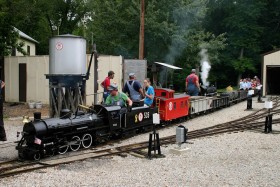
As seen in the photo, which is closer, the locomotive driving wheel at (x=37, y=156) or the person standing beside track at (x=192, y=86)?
the locomotive driving wheel at (x=37, y=156)

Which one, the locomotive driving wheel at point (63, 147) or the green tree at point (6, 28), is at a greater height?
the green tree at point (6, 28)

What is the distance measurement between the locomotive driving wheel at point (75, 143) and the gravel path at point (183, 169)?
1027mm

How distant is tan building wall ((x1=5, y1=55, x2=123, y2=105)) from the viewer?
2184cm

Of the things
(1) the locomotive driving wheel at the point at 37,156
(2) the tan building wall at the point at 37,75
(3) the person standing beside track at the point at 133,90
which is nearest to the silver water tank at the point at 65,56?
(3) the person standing beside track at the point at 133,90

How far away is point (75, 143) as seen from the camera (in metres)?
10.7

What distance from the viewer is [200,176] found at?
28.3 ft

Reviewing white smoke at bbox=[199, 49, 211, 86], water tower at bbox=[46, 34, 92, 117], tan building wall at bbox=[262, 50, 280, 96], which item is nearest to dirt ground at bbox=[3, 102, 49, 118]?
water tower at bbox=[46, 34, 92, 117]

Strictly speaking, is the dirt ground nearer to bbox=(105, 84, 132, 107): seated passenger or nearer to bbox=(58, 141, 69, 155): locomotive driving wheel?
bbox=(105, 84, 132, 107): seated passenger

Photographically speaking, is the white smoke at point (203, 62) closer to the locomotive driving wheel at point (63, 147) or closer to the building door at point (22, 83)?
the building door at point (22, 83)

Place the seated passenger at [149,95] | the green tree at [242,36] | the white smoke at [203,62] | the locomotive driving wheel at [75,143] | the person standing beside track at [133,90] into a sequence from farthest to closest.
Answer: the green tree at [242,36]
the white smoke at [203,62]
the seated passenger at [149,95]
the person standing beside track at [133,90]
the locomotive driving wheel at [75,143]

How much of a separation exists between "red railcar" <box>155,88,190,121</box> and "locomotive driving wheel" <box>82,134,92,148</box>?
449 centimetres

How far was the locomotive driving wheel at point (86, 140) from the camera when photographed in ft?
36.4

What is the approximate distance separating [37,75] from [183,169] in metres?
16.3

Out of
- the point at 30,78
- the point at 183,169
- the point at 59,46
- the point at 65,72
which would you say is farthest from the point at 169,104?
the point at 30,78
